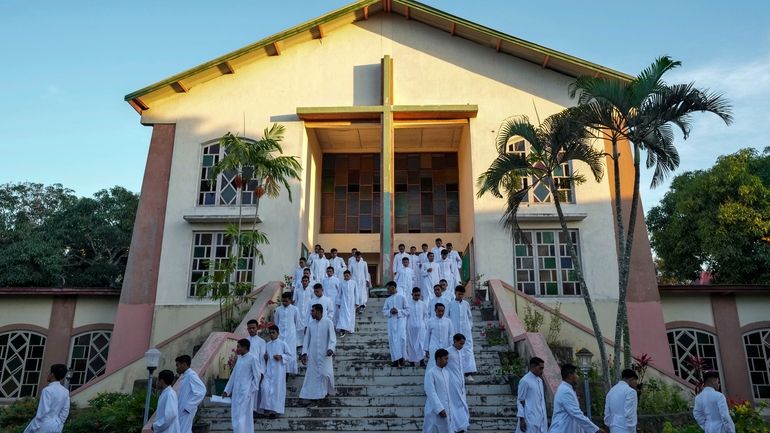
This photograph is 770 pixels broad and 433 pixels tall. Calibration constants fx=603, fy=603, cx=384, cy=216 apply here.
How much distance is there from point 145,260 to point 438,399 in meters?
10.7

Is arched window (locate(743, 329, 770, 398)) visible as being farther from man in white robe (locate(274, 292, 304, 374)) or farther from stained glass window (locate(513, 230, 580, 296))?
man in white robe (locate(274, 292, 304, 374))

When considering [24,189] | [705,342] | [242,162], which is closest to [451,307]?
[242,162]

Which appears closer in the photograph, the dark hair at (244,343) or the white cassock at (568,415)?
the white cassock at (568,415)

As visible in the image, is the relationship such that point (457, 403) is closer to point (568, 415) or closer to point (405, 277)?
point (568, 415)

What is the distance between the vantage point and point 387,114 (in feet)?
53.7

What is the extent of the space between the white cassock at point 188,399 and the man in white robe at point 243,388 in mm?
770

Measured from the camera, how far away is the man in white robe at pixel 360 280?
13.7m

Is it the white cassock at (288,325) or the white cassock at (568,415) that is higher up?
the white cassock at (288,325)

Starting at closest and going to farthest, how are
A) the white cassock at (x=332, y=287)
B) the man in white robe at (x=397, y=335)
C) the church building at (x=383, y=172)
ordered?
the man in white robe at (x=397, y=335) < the white cassock at (x=332, y=287) < the church building at (x=383, y=172)

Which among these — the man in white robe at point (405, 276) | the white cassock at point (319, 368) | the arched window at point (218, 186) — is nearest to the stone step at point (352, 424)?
the white cassock at point (319, 368)

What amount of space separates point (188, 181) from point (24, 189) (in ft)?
40.4

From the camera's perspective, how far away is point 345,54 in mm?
17328

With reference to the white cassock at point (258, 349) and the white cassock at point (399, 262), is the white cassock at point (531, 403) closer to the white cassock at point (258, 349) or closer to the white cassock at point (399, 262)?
the white cassock at point (258, 349)

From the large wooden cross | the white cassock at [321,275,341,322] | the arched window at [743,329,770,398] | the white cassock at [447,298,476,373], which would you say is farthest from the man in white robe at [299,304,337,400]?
the arched window at [743,329,770,398]
